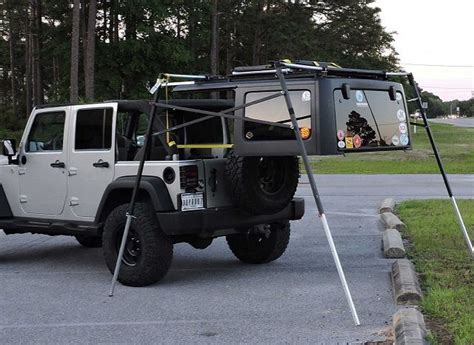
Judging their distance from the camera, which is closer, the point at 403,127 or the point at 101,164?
the point at 403,127

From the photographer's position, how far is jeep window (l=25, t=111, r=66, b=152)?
24.8ft

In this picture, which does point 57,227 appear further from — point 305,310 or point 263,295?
point 305,310

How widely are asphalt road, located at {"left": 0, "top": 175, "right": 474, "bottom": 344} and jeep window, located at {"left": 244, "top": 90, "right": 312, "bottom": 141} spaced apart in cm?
159

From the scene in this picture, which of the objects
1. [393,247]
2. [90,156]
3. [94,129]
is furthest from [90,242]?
[393,247]

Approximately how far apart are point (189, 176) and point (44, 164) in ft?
7.13

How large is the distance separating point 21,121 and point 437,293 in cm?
5908

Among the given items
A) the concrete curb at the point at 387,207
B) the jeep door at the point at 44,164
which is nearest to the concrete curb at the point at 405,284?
the jeep door at the point at 44,164

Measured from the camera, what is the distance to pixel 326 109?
5699 millimetres

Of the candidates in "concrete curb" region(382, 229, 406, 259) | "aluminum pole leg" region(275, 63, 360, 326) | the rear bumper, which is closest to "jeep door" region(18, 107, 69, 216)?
the rear bumper

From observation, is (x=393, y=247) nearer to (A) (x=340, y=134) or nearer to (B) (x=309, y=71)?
(A) (x=340, y=134)

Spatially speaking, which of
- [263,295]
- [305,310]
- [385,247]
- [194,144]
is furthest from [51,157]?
[385,247]

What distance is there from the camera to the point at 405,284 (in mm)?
5918

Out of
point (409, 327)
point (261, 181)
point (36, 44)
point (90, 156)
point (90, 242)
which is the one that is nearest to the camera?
point (409, 327)

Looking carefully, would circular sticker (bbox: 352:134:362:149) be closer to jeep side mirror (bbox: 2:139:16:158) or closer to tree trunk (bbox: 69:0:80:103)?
jeep side mirror (bbox: 2:139:16:158)
